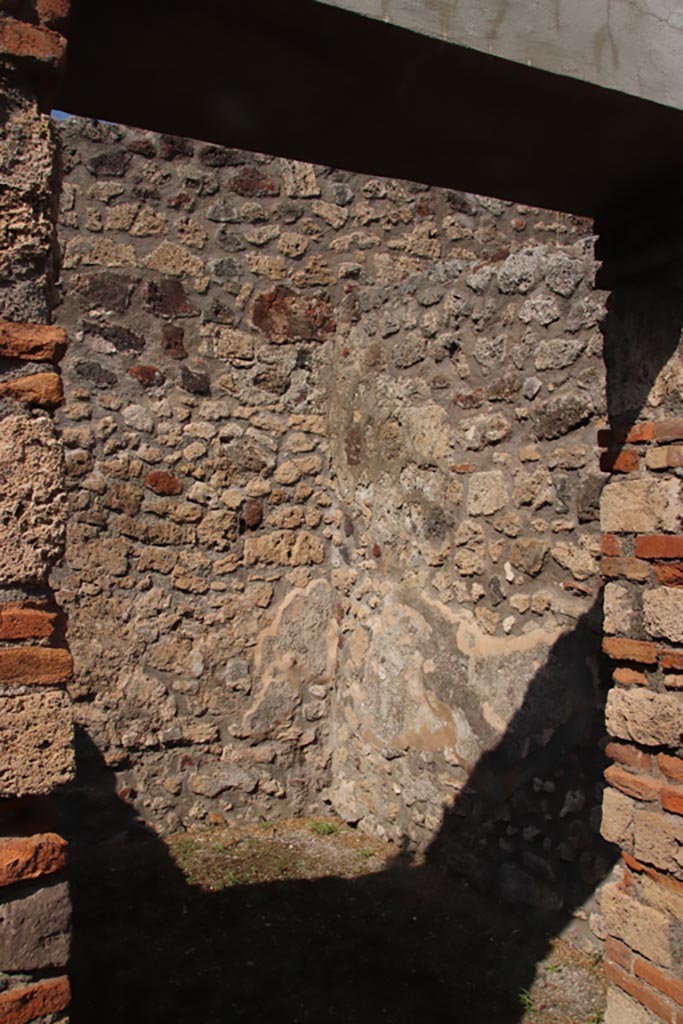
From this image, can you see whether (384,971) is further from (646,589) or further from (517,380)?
(517,380)

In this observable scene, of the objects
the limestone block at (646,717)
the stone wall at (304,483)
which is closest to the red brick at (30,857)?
the limestone block at (646,717)

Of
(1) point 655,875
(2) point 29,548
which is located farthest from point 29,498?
(1) point 655,875

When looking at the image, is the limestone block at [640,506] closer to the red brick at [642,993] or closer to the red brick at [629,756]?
the red brick at [629,756]

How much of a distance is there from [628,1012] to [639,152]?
237cm

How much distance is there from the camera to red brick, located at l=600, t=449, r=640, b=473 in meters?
2.60

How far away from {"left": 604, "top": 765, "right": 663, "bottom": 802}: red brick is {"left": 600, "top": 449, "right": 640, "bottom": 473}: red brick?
891mm

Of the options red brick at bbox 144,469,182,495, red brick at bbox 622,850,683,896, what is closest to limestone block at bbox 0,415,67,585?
red brick at bbox 622,850,683,896

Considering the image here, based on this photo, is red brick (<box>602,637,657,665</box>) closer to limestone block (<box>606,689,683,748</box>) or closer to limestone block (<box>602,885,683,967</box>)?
limestone block (<box>606,689,683,748</box>)

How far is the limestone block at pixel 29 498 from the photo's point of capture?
156cm

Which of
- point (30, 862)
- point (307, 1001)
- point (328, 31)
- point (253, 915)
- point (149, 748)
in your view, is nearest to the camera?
point (30, 862)

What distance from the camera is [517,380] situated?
3818mm

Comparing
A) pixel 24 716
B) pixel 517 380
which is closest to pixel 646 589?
pixel 517 380

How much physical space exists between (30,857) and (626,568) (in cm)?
181

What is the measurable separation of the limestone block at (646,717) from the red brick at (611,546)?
1.35 feet
